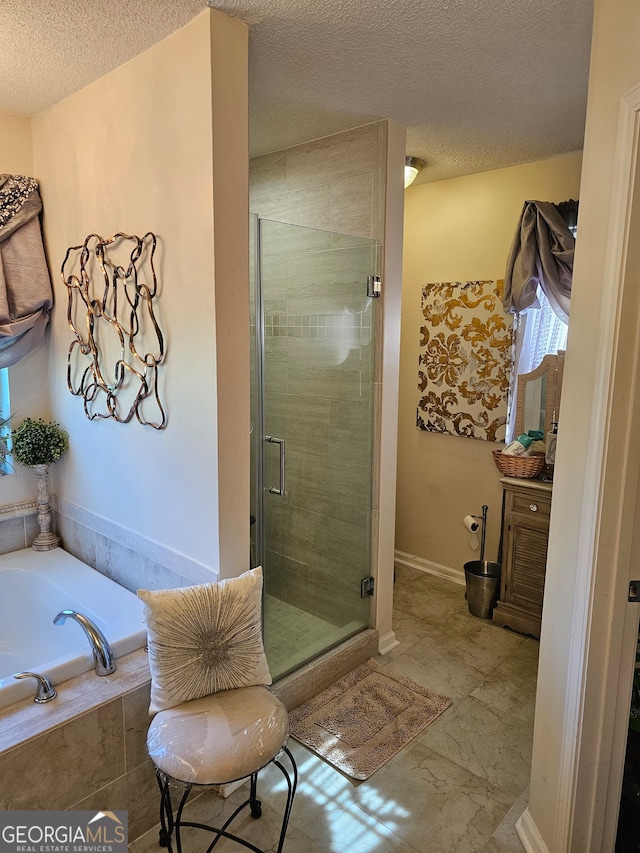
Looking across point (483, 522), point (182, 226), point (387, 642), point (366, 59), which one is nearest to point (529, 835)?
point (387, 642)

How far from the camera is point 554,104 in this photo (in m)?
2.34

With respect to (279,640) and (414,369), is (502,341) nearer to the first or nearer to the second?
(414,369)

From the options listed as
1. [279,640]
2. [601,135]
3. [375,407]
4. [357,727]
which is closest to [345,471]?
[375,407]

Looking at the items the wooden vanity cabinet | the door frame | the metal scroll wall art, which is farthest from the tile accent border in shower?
the door frame

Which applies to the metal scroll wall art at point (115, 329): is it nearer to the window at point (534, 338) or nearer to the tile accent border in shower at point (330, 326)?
the tile accent border in shower at point (330, 326)

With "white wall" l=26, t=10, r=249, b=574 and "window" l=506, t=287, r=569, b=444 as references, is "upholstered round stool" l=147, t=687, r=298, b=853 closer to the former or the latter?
"white wall" l=26, t=10, r=249, b=574

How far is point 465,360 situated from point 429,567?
143 cm

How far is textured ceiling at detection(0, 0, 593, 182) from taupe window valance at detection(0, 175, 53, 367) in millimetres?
392

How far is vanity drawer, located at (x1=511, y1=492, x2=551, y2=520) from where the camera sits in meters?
2.88

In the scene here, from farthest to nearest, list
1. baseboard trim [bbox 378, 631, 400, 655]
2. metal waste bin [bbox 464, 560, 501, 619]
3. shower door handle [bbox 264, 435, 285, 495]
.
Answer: metal waste bin [bbox 464, 560, 501, 619]
baseboard trim [bbox 378, 631, 400, 655]
shower door handle [bbox 264, 435, 285, 495]

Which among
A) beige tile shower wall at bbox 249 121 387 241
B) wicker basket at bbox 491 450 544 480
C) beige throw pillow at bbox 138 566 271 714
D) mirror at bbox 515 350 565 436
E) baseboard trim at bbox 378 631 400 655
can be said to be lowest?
baseboard trim at bbox 378 631 400 655

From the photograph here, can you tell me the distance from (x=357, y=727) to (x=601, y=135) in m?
2.26

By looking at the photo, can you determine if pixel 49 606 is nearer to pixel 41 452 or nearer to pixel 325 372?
pixel 41 452

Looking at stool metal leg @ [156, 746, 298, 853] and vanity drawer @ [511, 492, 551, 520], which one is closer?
stool metal leg @ [156, 746, 298, 853]
